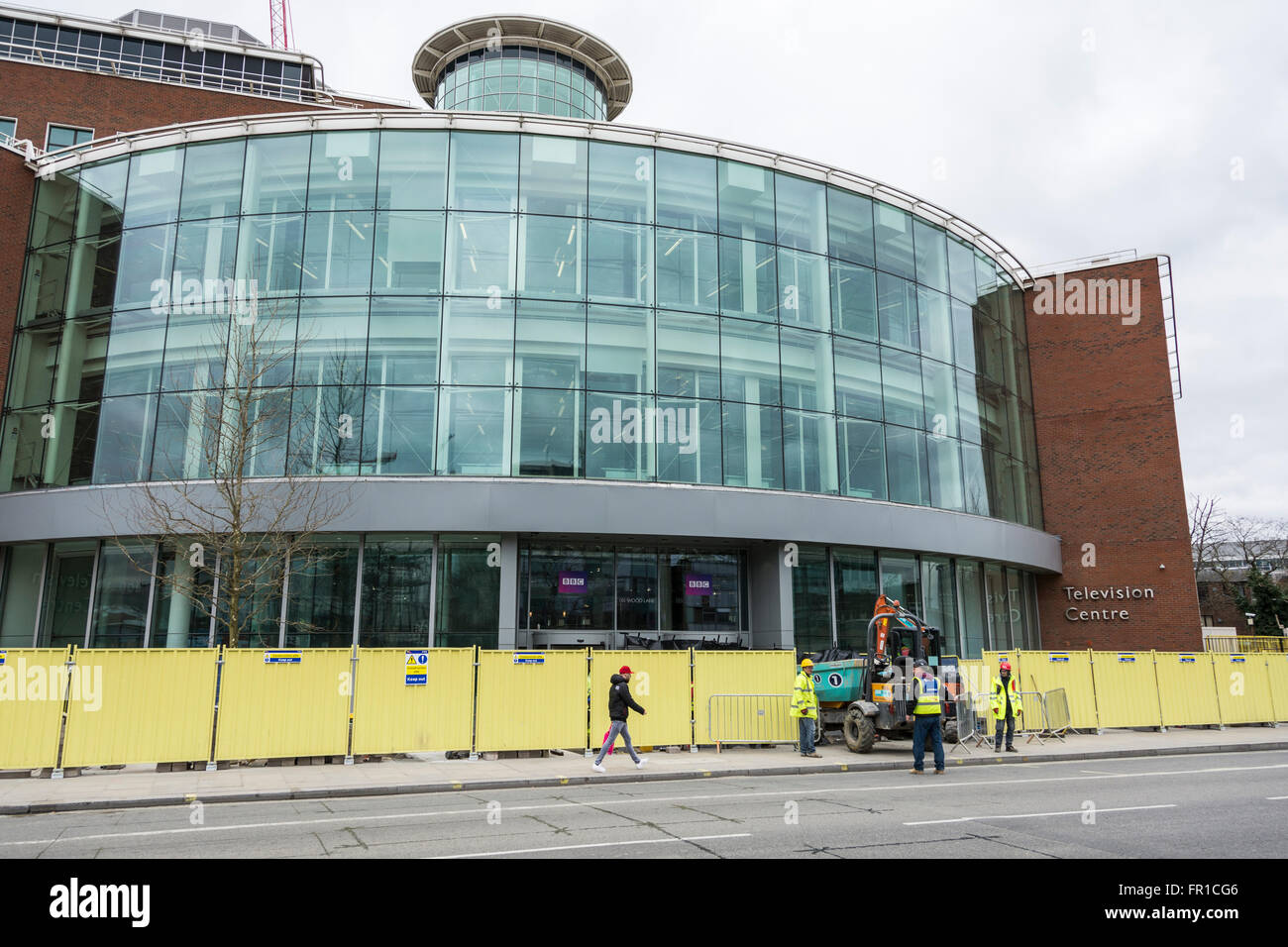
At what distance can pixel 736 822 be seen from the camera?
32.3 ft

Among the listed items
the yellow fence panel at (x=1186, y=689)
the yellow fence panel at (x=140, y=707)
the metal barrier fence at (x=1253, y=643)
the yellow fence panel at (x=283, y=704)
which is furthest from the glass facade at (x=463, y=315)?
the metal barrier fence at (x=1253, y=643)

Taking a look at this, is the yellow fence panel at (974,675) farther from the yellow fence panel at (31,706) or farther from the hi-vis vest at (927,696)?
the yellow fence panel at (31,706)

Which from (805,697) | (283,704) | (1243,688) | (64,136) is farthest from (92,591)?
(1243,688)

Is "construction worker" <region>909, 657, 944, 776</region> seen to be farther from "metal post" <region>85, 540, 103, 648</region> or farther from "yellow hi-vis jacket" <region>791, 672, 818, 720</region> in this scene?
"metal post" <region>85, 540, 103, 648</region>

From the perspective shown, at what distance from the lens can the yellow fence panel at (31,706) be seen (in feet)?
46.6

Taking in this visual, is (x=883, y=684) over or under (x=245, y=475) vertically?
under

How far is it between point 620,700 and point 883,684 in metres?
5.42

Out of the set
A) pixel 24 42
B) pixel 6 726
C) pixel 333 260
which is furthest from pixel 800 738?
pixel 24 42

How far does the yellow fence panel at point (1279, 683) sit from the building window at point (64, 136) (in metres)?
41.2

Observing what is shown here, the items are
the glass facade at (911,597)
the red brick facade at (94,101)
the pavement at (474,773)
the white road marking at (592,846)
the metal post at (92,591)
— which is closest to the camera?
the white road marking at (592,846)

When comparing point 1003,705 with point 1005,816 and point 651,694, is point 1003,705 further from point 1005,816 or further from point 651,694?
point 1005,816

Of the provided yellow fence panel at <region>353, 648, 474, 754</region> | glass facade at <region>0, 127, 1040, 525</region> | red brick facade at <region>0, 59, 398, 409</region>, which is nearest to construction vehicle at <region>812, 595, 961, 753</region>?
glass facade at <region>0, 127, 1040, 525</region>

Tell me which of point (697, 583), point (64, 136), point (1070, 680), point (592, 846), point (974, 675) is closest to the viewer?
point (592, 846)

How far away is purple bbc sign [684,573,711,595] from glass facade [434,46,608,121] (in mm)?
20077
